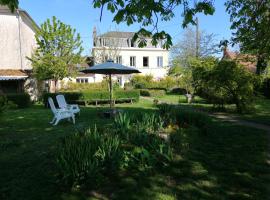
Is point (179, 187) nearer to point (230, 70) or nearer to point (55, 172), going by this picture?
point (55, 172)

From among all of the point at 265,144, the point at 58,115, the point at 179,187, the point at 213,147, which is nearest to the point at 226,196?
the point at 179,187

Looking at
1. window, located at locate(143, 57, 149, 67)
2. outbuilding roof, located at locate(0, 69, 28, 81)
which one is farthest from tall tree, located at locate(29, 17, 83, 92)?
window, located at locate(143, 57, 149, 67)

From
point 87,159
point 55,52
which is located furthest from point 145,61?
point 87,159

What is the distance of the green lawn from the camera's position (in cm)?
456

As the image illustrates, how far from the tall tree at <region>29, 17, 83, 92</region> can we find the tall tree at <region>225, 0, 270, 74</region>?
1713 centimetres

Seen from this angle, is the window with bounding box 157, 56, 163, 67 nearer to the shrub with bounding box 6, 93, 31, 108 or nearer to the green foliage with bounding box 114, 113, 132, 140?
the shrub with bounding box 6, 93, 31, 108

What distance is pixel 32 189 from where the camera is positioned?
4746mm

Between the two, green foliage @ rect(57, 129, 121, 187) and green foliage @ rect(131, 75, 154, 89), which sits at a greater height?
green foliage @ rect(131, 75, 154, 89)

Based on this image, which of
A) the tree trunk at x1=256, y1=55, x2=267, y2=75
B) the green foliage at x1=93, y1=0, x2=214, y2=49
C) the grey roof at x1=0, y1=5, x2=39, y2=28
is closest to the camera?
the green foliage at x1=93, y1=0, x2=214, y2=49

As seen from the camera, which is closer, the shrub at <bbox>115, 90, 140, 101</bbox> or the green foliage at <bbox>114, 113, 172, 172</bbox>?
the green foliage at <bbox>114, 113, 172, 172</bbox>

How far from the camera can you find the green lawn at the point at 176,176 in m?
4.56

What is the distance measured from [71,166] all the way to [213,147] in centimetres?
424

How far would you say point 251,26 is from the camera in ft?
37.9

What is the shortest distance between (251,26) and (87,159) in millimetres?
9718
